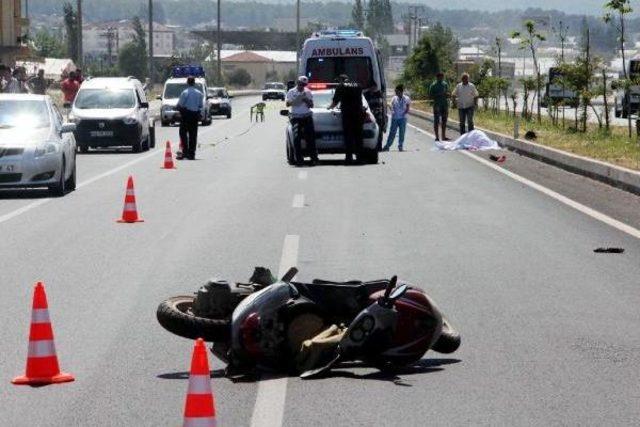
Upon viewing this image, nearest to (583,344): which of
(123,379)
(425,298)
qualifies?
(425,298)

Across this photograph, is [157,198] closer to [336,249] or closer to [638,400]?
[336,249]

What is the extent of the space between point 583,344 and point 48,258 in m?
6.03

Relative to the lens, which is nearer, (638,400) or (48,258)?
(638,400)

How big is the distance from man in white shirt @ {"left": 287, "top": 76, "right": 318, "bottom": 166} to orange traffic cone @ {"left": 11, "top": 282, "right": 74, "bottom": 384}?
21253 millimetres

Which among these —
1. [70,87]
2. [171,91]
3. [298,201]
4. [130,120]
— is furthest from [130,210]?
[171,91]

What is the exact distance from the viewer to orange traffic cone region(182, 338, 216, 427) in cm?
607

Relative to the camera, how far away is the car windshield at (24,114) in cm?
2222

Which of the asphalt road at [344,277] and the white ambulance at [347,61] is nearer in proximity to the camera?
the asphalt road at [344,277]

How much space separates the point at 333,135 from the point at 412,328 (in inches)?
866

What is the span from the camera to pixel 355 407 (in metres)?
7.42

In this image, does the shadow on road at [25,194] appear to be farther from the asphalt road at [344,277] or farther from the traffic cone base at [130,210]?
the traffic cone base at [130,210]

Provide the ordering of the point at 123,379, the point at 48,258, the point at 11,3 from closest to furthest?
the point at 123,379
the point at 48,258
the point at 11,3

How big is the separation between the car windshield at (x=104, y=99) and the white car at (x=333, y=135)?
6.27m

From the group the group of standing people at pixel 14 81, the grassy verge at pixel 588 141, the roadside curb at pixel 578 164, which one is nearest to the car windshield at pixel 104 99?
the group of standing people at pixel 14 81
